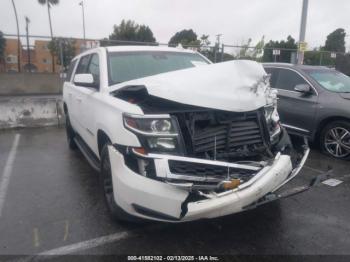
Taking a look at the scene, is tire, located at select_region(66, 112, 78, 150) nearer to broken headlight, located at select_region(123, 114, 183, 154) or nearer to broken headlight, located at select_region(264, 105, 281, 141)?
broken headlight, located at select_region(123, 114, 183, 154)

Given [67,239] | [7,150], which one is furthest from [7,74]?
[67,239]

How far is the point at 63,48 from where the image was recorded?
14969 millimetres

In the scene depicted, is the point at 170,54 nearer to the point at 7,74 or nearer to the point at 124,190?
the point at 124,190

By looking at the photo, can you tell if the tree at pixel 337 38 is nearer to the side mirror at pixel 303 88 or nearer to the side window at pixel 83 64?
the side mirror at pixel 303 88

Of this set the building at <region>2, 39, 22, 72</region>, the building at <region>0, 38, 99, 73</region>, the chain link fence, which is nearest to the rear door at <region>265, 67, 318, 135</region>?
the chain link fence

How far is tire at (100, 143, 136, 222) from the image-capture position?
3.17 meters

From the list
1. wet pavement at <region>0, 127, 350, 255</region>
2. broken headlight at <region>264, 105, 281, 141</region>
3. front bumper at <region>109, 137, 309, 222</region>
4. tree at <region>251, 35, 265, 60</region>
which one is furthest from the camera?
tree at <region>251, 35, 265, 60</region>

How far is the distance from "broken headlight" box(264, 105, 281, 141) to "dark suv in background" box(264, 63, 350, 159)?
250 centimetres

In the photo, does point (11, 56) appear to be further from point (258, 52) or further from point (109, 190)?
point (109, 190)

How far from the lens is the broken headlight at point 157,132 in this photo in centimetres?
275

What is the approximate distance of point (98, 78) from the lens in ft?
13.5

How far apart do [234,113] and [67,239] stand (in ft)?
6.60

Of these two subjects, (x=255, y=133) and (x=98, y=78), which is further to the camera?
(x=98, y=78)

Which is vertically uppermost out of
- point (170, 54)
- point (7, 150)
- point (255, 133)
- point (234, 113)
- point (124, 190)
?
point (170, 54)
